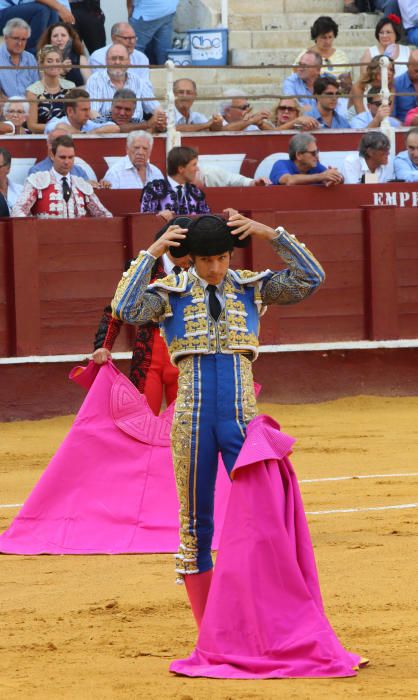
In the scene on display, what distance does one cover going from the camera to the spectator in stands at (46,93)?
32.0ft

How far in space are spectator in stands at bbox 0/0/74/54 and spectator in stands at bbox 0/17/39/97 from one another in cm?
61

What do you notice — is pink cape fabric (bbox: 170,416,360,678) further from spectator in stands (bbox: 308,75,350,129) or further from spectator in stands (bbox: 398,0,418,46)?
spectator in stands (bbox: 398,0,418,46)

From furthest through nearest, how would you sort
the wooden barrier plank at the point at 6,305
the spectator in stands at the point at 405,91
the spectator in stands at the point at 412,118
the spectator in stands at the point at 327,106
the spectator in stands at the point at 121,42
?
the spectator in stands at the point at 405,91
the spectator in stands at the point at 412,118
the spectator in stands at the point at 121,42
the spectator in stands at the point at 327,106
the wooden barrier plank at the point at 6,305

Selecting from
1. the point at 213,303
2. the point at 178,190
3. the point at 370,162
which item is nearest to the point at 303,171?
the point at 370,162

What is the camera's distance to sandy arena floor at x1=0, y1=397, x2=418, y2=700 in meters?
3.51

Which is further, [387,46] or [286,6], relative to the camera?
[286,6]

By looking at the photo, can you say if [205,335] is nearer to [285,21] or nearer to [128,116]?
[128,116]

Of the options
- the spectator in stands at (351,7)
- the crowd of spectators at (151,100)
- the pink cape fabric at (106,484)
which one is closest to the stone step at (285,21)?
the spectator in stands at (351,7)

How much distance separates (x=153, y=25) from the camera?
11.7 metres

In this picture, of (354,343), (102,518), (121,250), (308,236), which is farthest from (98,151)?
(102,518)

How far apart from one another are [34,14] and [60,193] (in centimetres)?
256

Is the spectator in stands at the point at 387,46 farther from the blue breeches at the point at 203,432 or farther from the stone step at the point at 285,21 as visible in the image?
the blue breeches at the point at 203,432

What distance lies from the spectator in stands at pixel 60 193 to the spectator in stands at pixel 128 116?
830mm

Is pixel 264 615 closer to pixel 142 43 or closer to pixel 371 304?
pixel 371 304
